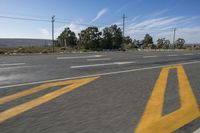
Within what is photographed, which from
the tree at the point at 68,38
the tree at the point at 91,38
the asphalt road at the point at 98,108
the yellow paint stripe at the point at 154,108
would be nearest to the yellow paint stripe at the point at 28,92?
the asphalt road at the point at 98,108

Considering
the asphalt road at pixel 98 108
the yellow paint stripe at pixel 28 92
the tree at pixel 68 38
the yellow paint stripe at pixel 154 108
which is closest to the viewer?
the asphalt road at pixel 98 108

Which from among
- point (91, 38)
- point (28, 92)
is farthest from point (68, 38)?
point (28, 92)

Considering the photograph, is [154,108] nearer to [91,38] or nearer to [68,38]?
[91,38]

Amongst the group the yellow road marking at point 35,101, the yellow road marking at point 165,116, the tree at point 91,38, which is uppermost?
the tree at point 91,38

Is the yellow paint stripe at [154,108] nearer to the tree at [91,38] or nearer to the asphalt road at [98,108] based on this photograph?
the asphalt road at [98,108]

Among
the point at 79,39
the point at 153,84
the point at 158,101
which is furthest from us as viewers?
the point at 79,39

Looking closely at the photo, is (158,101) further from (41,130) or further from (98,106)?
(41,130)

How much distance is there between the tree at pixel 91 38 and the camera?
75.9 metres

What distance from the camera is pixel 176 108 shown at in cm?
443

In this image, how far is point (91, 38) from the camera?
76312 mm

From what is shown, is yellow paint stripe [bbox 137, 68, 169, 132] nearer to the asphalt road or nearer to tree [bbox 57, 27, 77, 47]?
the asphalt road

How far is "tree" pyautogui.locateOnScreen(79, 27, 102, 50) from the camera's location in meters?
75.9

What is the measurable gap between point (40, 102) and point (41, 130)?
1.43 meters

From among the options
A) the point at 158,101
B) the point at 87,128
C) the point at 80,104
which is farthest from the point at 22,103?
the point at 158,101
